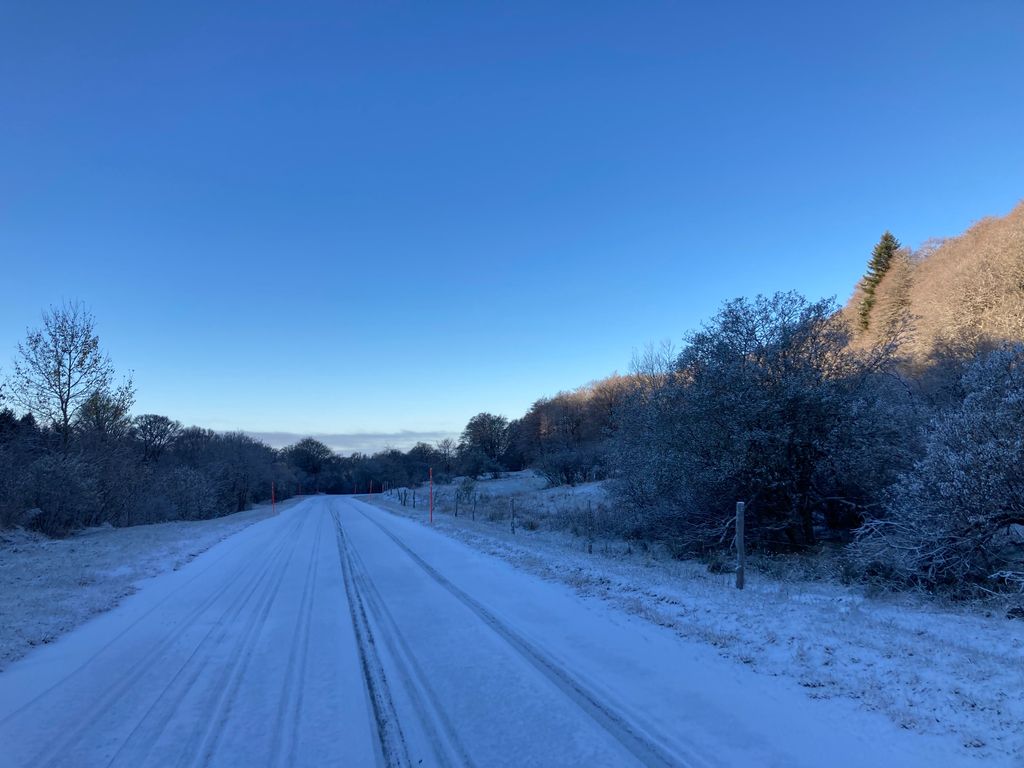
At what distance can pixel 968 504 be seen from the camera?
8.57m

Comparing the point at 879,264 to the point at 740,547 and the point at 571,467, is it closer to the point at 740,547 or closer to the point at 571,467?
the point at 571,467

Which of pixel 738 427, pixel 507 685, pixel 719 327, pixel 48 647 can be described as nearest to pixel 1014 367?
pixel 738 427

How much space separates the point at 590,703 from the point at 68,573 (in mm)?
12537

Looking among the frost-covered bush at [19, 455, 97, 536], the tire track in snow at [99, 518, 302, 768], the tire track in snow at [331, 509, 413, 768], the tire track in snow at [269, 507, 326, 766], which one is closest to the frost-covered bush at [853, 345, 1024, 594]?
the tire track in snow at [331, 509, 413, 768]

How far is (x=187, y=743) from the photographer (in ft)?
13.5

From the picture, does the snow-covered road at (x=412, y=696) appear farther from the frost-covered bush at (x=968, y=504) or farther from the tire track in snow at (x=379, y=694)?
the frost-covered bush at (x=968, y=504)

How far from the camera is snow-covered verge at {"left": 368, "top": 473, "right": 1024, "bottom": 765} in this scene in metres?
4.36

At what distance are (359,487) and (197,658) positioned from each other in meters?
111

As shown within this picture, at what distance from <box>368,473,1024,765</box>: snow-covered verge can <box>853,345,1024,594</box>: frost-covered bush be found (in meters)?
0.76

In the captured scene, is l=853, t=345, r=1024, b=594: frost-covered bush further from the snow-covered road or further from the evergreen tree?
the evergreen tree

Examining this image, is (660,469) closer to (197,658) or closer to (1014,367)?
(1014,367)

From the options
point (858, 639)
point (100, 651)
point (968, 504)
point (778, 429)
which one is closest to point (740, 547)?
point (968, 504)

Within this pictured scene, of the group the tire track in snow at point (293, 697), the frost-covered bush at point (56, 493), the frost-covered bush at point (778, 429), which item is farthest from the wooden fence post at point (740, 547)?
the frost-covered bush at point (56, 493)

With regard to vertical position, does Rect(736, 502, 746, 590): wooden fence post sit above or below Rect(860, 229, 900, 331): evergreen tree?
below
